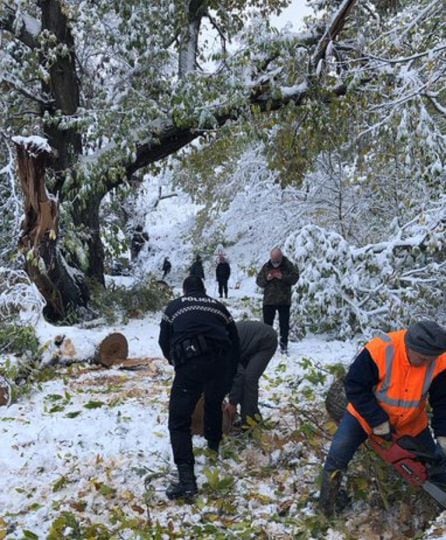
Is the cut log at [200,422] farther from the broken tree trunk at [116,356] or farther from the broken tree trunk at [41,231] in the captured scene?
the broken tree trunk at [41,231]

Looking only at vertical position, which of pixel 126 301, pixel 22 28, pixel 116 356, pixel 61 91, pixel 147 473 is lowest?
pixel 147 473

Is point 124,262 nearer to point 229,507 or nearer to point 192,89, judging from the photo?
point 192,89

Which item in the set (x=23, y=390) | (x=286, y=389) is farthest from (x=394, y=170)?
(x=23, y=390)

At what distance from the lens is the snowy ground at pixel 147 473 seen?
376 cm

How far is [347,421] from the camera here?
361 centimetres

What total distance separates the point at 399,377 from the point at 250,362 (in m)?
1.82

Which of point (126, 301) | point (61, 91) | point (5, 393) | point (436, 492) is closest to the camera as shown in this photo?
point (436, 492)

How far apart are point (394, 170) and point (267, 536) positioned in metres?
9.48

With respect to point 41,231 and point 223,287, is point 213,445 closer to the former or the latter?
point 41,231

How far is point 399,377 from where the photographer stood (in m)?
3.38

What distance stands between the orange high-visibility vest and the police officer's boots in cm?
142

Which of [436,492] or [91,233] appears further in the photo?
[91,233]

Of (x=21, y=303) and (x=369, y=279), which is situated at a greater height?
(x=21, y=303)

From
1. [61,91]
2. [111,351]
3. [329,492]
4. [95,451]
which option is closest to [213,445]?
[95,451]
